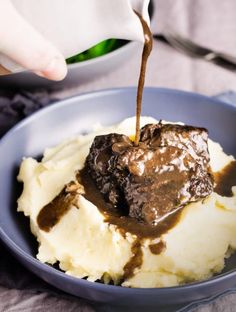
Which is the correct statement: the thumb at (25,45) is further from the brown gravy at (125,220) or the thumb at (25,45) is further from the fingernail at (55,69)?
the brown gravy at (125,220)

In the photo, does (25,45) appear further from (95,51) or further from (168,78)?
(168,78)

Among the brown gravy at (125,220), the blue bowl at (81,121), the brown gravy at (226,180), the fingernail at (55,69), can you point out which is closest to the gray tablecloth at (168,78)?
the blue bowl at (81,121)

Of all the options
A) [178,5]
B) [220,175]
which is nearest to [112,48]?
[178,5]

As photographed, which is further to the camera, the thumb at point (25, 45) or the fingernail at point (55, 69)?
the fingernail at point (55, 69)

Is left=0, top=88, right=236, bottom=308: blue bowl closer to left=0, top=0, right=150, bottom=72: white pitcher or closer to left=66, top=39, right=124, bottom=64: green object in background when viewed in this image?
left=66, top=39, right=124, bottom=64: green object in background

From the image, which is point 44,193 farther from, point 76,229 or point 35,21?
point 35,21

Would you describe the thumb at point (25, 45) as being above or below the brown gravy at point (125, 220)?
above
